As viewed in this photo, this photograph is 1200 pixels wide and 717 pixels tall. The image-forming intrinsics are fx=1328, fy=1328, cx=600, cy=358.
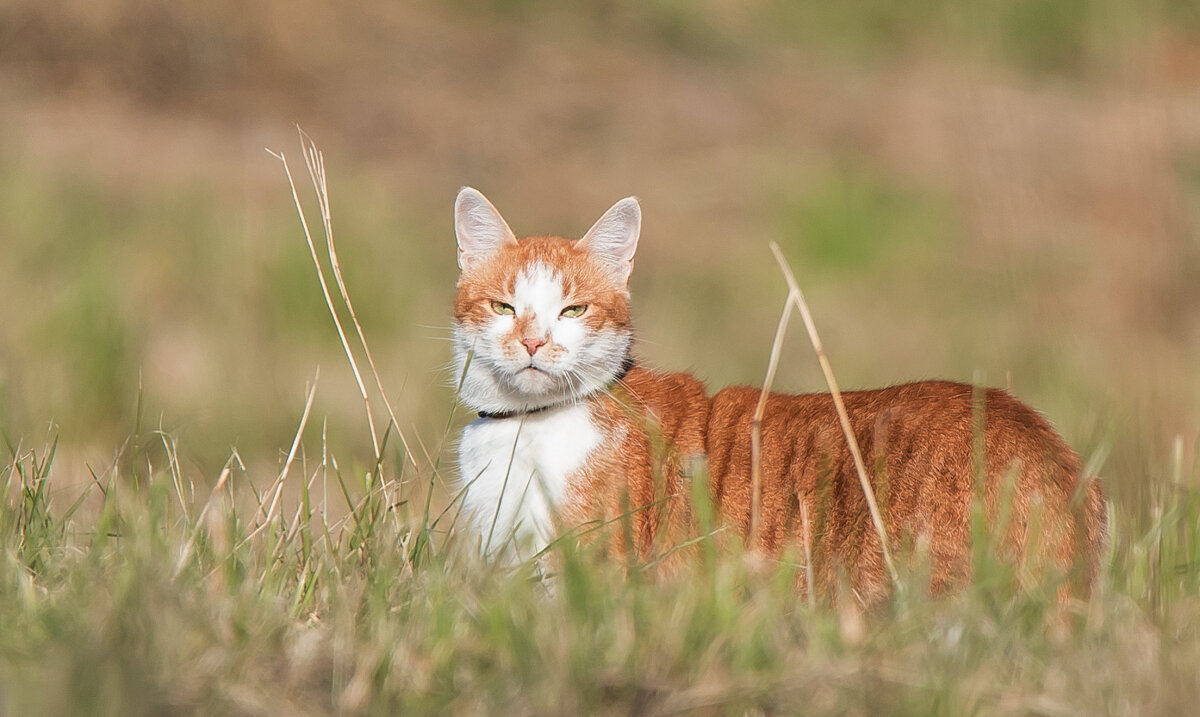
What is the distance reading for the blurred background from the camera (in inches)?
241

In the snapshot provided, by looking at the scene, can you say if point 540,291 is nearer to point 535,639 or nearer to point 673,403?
point 673,403

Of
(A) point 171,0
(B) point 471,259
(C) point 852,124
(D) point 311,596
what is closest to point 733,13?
(C) point 852,124

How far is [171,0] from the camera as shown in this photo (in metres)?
9.10

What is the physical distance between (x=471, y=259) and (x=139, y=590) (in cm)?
191

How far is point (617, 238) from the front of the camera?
3.77 m

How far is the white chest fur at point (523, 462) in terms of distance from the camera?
10.7 ft

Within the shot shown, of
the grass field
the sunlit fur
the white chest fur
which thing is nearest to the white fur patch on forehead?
the sunlit fur

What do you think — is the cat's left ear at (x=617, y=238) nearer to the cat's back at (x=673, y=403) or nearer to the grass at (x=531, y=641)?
the cat's back at (x=673, y=403)

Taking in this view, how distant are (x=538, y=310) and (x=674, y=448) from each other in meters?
0.54

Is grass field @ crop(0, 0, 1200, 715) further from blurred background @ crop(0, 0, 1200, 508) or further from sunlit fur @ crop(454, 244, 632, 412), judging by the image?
sunlit fur @ crop(454, 244, 632, 412)

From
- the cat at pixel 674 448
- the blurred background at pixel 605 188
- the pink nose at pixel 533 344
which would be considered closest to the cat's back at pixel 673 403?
the cat at pixel 674 448

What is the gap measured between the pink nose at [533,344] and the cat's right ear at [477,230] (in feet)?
1.37

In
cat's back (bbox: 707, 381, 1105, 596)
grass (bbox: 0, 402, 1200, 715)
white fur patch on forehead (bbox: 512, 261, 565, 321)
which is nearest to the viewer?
grass (bbox: 0, 402, 1200, 715)

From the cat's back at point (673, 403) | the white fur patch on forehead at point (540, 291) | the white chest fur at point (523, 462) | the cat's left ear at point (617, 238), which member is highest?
the cat's left ear at point (617, 238)
